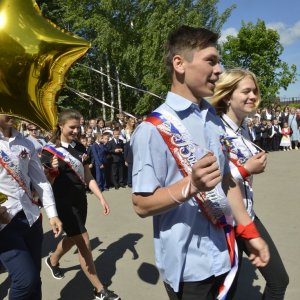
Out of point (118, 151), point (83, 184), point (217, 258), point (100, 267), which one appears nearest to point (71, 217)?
point (83, 184)

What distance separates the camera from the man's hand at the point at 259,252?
6.45 ft

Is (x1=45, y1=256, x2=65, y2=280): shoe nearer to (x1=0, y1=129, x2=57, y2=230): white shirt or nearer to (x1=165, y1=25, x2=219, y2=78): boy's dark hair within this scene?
(x1=0, y1=129, x2=57, y2=230): white shirt

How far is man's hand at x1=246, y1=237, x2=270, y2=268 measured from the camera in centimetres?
196

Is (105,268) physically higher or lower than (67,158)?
lower

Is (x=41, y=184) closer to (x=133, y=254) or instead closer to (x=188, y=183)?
(x=188, y=183)

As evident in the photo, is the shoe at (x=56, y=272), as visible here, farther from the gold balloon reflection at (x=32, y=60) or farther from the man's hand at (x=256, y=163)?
the gold balloon reflection at (x=32, y=60)

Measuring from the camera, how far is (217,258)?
1.75 metres

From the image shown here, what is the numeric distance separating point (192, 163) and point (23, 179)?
4.95 ft

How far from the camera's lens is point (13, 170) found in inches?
105

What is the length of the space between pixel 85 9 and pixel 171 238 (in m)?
27.7

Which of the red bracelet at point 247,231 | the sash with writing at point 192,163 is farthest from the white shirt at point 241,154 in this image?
the sash with writing at point 192,163

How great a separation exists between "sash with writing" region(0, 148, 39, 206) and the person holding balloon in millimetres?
757

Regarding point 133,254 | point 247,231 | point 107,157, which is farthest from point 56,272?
point 107,157

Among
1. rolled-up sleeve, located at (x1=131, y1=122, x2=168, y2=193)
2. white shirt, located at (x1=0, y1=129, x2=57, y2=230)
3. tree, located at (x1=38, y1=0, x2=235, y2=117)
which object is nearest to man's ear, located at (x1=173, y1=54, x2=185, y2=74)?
rolled-up sleeve, located at (x1=131, y1=122, x2=168, y2=193)
